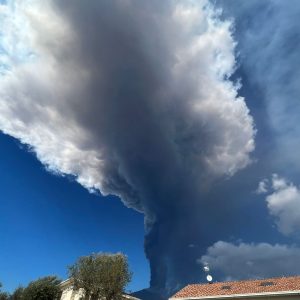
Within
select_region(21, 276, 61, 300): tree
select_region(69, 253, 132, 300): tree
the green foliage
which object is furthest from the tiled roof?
the green foliage

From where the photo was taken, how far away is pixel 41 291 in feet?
197

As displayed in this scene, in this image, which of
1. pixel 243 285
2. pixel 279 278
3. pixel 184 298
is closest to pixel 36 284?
pixel 184 298

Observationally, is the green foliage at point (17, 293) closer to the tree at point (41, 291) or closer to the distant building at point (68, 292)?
the tree at point (41, 291)

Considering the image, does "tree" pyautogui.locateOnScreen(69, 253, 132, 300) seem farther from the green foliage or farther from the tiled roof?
the green foliage

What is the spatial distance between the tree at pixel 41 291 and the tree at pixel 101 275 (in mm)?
8072

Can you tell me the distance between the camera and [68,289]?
61.4m

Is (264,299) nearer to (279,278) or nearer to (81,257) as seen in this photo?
(279,278)

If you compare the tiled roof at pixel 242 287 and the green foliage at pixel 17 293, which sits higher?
the green foliage at pixel 17 293

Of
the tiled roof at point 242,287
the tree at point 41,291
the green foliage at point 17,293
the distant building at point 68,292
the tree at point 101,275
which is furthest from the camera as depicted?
the green foliage at point 17,293

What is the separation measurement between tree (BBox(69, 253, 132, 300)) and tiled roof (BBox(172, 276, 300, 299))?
9118 millimetres

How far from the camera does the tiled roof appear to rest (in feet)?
144

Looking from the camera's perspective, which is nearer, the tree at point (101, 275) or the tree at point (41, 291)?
the tree at point (101, 275)

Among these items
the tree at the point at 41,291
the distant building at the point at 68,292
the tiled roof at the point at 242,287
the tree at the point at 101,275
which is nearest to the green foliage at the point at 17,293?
the tree at the point at 41,291

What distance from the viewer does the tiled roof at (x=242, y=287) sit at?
4394 cm
